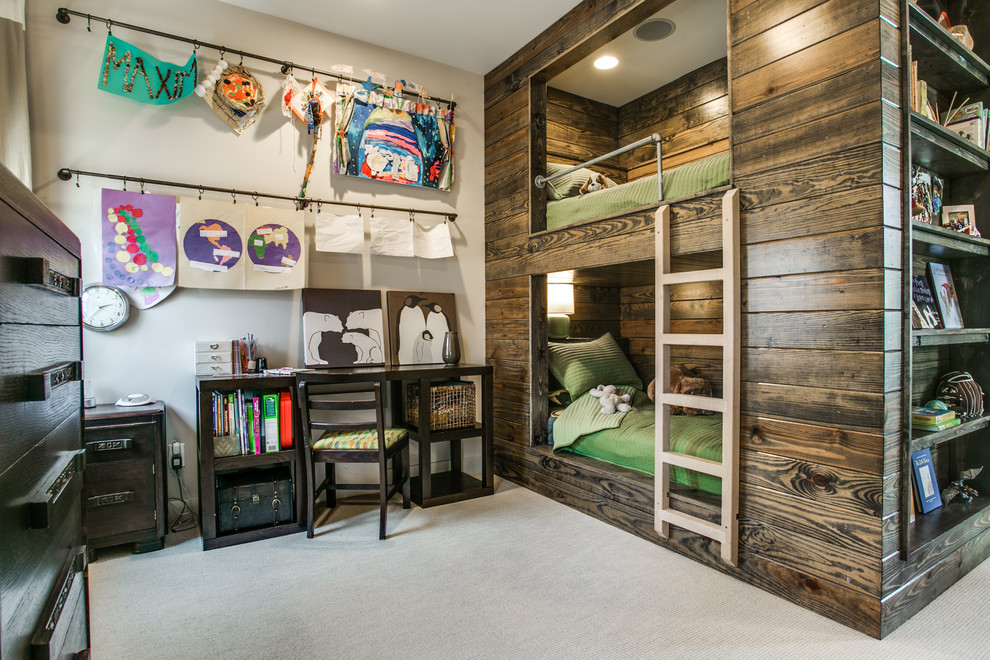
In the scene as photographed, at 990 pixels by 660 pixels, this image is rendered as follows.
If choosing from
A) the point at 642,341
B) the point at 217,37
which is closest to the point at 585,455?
the point at 642,341

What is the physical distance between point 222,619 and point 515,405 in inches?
81.8

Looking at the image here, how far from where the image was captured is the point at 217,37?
2943 mm

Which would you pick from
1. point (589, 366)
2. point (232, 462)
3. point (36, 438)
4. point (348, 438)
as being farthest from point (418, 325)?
point (36, 438)

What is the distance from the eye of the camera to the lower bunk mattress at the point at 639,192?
2.36 m

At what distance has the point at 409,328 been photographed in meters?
3.49

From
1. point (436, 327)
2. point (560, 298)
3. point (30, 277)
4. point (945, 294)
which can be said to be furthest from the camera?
point (560, 298)

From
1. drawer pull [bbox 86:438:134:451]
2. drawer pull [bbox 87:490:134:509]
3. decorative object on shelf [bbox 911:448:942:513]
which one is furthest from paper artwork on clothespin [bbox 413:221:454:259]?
decorative object on shelf [bbox 911:448:942:513]

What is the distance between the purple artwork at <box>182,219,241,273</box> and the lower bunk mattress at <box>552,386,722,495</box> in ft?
7.01

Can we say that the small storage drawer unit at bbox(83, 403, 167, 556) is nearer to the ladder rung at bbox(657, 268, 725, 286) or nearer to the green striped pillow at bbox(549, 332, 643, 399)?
A: the green striped pillow at bbox(549, 332, 643, 399)

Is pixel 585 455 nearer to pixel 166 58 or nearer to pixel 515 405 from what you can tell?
pixel 515 405

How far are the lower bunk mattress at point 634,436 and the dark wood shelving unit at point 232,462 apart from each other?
1491 mm

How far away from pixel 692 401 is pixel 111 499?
2.61m

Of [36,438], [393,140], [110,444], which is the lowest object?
[110,444]

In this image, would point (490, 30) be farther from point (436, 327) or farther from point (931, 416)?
point (931, 416)
